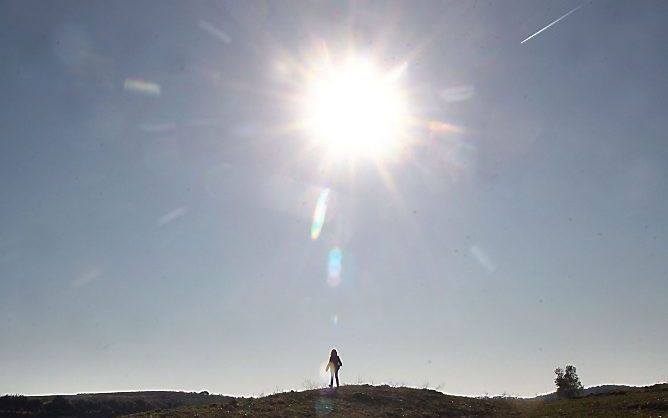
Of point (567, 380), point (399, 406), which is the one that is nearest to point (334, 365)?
point (399, 406)

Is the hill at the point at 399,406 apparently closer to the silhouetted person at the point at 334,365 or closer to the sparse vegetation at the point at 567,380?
the silhouetted person at the point at 334,365

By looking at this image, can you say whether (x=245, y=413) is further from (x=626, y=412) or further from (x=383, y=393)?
(x=626, y=412)

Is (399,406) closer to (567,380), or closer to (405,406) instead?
(405,406)

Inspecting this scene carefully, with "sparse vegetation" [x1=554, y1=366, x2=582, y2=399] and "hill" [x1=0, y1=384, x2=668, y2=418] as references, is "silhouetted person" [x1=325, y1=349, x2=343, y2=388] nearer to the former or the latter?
"hill" [x1=0, y1=384, x2=668, y2=418]

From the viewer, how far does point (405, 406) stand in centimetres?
2670

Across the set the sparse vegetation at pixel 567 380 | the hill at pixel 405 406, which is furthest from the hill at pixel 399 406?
the sparse vegetation at pixel 567 380

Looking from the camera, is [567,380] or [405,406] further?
[567,380]

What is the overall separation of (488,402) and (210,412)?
16.8 metres

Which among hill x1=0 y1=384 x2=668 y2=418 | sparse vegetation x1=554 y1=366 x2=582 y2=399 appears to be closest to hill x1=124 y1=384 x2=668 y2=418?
hill x1=0 y1=384 x2=668 y2=418

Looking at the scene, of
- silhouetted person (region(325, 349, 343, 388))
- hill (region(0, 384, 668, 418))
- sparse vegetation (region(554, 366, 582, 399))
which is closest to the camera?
hill (region(0, 384, 668, 418))

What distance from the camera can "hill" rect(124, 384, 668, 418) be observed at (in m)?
22.2

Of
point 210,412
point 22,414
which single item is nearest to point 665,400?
point 210,412

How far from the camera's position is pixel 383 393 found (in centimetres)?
2950

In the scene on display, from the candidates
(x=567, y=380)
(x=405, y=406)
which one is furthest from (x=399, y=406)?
(x=567, y=380)
